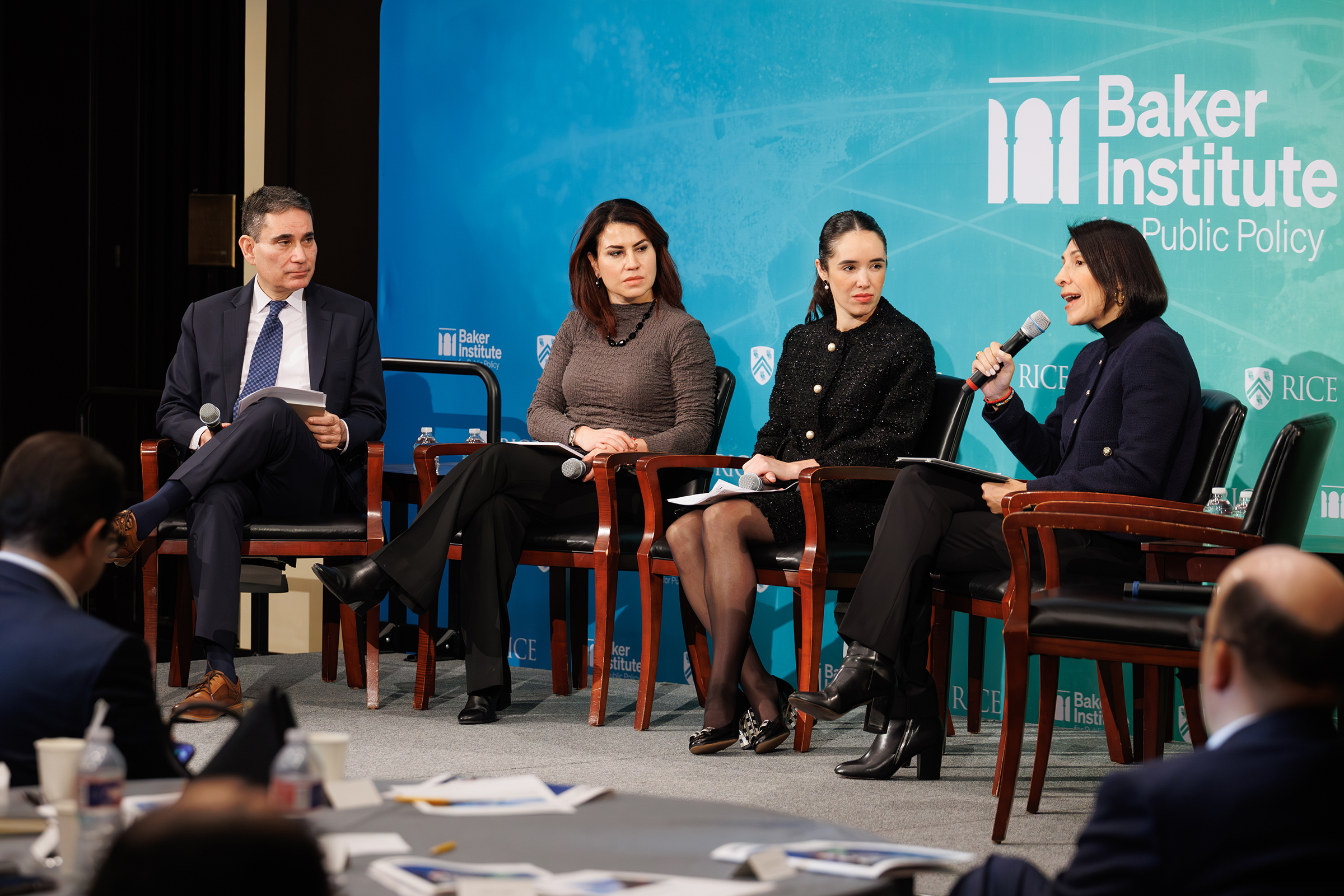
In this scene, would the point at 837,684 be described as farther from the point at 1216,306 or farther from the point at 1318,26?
the point at 1318,26

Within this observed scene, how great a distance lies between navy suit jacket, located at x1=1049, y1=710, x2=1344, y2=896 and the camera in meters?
1.19

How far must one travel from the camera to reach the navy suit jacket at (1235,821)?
1.19m

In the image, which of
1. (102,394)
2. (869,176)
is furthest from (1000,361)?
(102,394)

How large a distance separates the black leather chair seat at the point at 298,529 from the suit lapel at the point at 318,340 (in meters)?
0.49

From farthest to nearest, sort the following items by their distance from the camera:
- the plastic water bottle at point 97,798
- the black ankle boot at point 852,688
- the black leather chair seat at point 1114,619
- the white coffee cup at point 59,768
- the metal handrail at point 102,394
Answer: the metal handrail at point 102,394 < the black ankle boot at point 852,688 < the black leather chair seat at point 1114,619 < the white coffee cup at point 59,768 < the plastic water bottle at point 97,798

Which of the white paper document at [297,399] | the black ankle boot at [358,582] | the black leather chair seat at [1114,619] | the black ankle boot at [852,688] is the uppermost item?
the white paper document at [297,399]

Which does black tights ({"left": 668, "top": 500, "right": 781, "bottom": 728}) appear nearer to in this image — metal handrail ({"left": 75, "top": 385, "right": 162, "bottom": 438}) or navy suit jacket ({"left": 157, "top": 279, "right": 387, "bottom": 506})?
navy suit jacket ({"left": 157, "top": 279, "right": 387, "bottom": 506})

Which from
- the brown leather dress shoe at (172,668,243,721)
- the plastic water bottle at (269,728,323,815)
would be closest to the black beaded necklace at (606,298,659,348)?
the brown leather dress shoe at (172,668,243,721)

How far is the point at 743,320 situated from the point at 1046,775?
6.17 ft

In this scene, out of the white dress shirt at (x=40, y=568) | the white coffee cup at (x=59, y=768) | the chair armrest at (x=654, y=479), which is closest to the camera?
the white coffee cup at (x=59, y=768)

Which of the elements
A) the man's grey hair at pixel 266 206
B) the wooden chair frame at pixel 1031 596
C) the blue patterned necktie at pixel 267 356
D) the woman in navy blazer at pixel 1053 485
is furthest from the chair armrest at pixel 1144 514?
the man's grey hair at pixel 266 206

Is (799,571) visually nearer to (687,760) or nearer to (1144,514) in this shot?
(687,760)

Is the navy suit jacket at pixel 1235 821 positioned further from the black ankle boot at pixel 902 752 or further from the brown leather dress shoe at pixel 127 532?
the brown leather dress shoe at pixel 127 532

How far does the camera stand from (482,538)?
3877 mm
